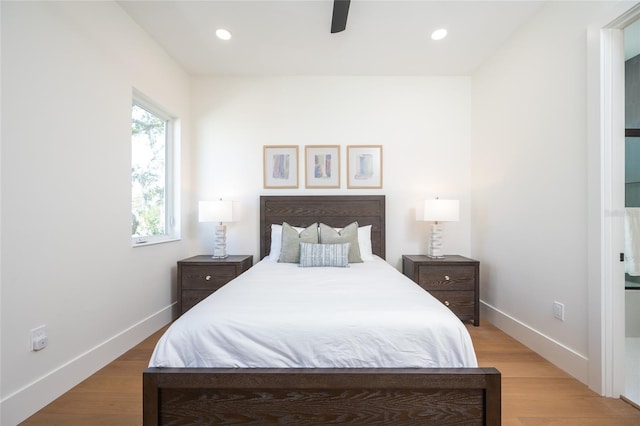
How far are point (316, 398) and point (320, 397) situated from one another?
0.05 feet

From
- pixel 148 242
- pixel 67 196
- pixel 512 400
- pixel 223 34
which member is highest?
pixel 223 34

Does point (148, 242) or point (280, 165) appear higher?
point (280, 165)

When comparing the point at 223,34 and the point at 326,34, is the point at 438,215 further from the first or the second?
the point at 223,34

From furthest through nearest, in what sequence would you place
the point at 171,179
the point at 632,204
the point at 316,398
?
the point at 171,179 → the point at 632,204 → the point at 316,398

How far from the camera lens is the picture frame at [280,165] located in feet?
11.3

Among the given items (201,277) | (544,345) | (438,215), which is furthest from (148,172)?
(544,345)

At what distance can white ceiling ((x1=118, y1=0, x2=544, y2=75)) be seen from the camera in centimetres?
230

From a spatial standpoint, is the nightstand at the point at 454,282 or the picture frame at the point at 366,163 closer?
the nightstand at the point at 454,282

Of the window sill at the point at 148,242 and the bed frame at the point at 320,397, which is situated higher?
the window sill at the point at 148,242

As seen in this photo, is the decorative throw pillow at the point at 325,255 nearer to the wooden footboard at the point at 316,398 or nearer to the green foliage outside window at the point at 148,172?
the wooden footboard at the point at 316,398

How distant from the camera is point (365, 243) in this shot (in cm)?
305

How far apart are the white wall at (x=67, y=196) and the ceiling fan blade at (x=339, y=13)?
1.66 meters

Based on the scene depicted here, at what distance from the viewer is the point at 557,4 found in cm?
217

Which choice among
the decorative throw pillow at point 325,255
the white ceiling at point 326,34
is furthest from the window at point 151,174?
the decorative throw pillow at point 325,255
